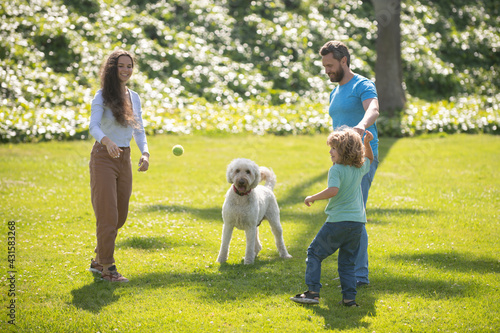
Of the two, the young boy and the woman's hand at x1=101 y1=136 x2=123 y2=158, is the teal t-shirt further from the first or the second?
the woman's hand at x1=101 y1=136 x2=123 y2=158

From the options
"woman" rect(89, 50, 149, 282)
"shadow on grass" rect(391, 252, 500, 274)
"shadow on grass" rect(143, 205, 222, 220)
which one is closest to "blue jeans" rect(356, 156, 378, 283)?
"shadow on grass" rect(391, 252, 500, 274)

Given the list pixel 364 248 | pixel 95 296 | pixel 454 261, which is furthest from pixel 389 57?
pixel 95 296

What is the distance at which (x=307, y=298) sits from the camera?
466 centimetres

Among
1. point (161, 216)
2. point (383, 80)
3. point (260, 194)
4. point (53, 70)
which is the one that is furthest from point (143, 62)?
point (260, 194)

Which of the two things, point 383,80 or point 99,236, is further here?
point 383,80

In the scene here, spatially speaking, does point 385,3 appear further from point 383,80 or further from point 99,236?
point 99,236

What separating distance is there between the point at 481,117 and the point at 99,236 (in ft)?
44.5

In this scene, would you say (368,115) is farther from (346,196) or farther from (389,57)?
(389,57)

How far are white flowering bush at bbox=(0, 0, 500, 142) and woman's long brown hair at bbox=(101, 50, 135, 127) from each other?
27.7 ft

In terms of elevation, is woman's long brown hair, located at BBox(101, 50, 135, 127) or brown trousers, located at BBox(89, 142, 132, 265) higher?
woman's long brown hair, located at BBox(101, 50, 135, 127)

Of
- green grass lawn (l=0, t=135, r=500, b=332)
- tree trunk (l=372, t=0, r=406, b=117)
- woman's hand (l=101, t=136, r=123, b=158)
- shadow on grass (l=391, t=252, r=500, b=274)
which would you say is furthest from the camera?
tree trunk (l=372, t=0, r=406, b=117)

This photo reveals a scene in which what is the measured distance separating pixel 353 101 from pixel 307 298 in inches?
77.4

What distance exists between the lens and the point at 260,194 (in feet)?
20.0

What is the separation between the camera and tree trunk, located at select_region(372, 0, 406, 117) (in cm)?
1491
